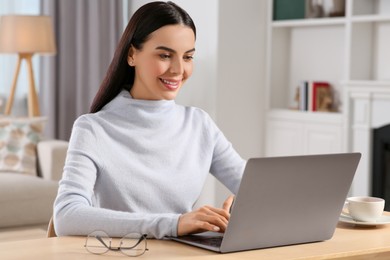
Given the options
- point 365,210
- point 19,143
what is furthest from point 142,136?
point 19,143

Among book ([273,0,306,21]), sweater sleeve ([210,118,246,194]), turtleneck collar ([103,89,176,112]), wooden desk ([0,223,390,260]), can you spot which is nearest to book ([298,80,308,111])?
book ([273,0,306,21])

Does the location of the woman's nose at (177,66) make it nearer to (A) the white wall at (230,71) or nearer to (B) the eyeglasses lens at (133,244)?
(B) the eyeglasses lens at (133,244)

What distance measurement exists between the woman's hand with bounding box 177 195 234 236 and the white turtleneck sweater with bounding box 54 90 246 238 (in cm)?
23

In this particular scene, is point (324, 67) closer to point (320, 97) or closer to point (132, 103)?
point (320, 97)

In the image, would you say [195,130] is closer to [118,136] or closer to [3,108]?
[118,136]

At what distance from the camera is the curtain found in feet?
19.9

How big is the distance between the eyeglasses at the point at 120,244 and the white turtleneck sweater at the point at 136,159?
0.48 ft

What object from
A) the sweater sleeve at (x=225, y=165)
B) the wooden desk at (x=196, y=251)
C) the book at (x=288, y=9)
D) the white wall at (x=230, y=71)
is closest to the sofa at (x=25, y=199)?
the white wall at (x=230, y=71)

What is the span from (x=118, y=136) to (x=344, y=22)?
3064 mm

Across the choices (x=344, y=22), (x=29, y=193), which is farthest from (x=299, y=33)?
(x=29, y=193)

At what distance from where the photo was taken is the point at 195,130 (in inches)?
85.0

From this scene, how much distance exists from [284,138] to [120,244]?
3.79 metres

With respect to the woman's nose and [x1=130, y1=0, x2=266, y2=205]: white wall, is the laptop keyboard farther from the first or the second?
[x1=130, y1=0, x2=266, y2=205]: white wall

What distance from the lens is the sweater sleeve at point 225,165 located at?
2184 millimetres
